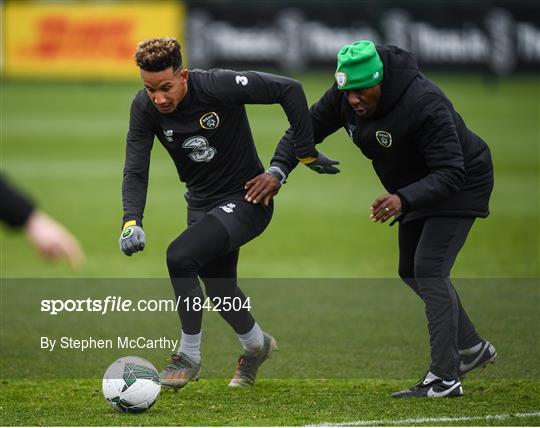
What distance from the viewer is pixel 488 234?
1567cm

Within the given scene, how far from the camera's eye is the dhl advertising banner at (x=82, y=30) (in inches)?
1237

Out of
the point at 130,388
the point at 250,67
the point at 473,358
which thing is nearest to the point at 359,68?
the point at 473,358

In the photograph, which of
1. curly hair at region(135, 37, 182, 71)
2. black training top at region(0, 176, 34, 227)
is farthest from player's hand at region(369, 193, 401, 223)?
black training top at region(0, 176, 34, 227)

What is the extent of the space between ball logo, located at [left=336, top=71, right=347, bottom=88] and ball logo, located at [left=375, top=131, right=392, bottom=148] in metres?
0.42

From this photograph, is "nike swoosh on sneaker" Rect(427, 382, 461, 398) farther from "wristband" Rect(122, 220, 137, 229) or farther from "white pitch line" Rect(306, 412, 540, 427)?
"wristband" Rect(122, 220, 137, 229)

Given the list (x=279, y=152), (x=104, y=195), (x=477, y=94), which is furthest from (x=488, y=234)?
(x=477, y=94)

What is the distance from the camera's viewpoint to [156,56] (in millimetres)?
7324

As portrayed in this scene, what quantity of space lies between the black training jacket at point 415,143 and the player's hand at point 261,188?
0.18m

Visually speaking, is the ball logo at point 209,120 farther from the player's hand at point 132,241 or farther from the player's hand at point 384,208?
the player's hand at point 384,208

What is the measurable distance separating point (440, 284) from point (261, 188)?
1.39 m

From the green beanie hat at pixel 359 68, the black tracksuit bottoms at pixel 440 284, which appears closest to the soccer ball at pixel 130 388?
the black tracksuit bottoms at pixel 440 284

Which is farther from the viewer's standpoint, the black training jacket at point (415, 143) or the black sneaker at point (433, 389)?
the black sneaker at point (433, 389)

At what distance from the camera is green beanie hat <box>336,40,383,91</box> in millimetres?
7168

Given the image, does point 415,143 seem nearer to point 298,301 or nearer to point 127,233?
point 127,233
